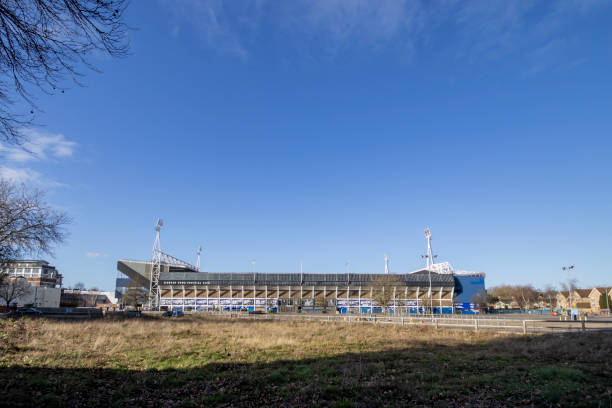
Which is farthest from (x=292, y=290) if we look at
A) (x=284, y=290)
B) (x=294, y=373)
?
(x=294, y=373)

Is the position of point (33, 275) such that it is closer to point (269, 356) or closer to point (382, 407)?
point (269, 356)

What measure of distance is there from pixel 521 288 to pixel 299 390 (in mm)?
141773

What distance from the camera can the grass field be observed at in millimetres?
8688

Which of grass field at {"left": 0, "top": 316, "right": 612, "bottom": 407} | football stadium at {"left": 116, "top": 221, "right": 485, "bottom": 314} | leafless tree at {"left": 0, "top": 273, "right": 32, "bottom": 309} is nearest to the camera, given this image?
grass field at {"left": 0, "top": 316, "right": 612, "bottom": 407}

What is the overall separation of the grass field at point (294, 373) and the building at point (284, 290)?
83.0 meters

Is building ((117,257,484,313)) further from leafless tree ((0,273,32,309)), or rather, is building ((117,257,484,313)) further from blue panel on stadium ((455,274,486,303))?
leafless tree ((0,273,32,309))

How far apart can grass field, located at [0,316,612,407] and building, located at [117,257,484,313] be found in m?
83.0

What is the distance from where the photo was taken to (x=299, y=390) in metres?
A: 9.36

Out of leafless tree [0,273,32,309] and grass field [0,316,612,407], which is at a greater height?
grass field [0,316,612,407]

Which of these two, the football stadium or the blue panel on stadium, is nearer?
the football stadium

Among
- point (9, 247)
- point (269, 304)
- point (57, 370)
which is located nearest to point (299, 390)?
point (57, 370)

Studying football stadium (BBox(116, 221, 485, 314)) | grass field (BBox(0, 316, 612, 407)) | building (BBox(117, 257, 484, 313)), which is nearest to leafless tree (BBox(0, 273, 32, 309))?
building (BBox(117, 257, 484, 313))

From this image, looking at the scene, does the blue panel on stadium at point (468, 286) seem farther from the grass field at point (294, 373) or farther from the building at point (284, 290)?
the grass field at point (294, 373)

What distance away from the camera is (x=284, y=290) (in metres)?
103
